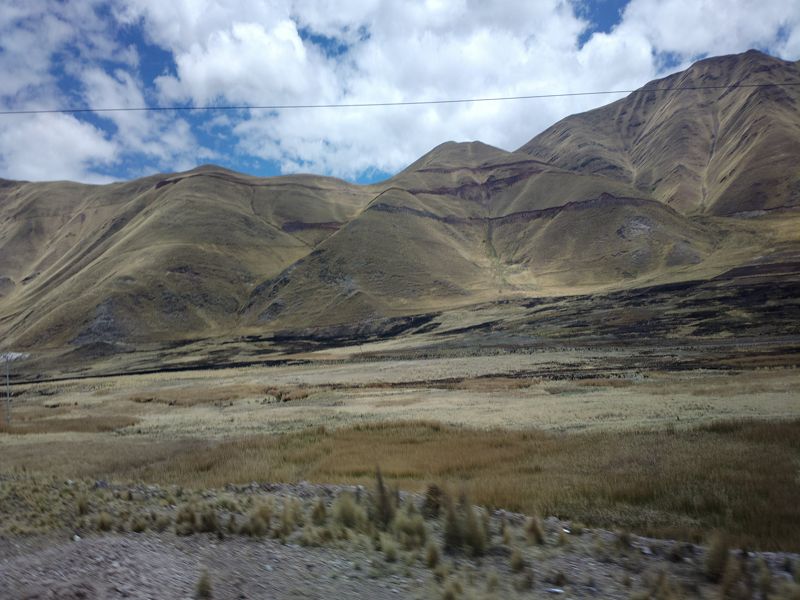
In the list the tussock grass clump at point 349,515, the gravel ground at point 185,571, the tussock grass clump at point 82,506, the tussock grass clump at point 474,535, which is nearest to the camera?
the gravel ground at point 185,571

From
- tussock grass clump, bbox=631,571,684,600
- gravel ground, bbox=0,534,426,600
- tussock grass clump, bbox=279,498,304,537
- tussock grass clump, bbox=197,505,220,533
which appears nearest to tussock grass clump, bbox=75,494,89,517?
gravel ground, bbox=0,534,426,600

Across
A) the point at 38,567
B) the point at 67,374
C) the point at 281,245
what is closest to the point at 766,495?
the point at 38,567

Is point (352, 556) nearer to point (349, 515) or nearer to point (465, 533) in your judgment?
point (349, 515)

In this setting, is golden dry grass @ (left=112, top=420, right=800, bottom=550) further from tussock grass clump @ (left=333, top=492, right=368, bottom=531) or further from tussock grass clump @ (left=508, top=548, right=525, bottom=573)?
tussock grass clump @ (left=508, top=548, right=525, bottom=573)

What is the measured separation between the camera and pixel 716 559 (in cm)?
686

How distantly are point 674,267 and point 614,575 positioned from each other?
13869cm

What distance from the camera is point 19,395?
219 feet

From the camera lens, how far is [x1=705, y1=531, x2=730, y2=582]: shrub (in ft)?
22.1

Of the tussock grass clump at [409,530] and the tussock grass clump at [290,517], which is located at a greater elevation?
the tussock grass clump at [290,517]

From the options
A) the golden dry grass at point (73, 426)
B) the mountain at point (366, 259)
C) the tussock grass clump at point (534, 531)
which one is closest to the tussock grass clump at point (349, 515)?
the tussock grass clump at point (534, 531)

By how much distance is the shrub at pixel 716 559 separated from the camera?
22.1ft

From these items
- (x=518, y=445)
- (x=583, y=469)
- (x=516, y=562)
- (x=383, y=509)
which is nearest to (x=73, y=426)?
(x=518, y=445)

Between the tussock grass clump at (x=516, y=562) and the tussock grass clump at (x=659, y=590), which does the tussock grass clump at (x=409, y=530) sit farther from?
the tussock grass clump at (x=659, y=590)

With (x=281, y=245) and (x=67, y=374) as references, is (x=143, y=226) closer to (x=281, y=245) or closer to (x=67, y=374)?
(x=281, y=245)
